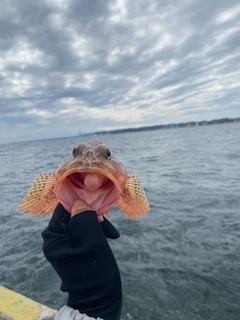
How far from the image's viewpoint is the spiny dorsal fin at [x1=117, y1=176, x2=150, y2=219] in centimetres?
243

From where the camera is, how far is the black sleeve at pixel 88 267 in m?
1.79

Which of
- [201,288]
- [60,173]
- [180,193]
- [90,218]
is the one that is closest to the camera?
[90,218]

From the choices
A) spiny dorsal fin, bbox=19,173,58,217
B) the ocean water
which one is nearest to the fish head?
spiny dorsal fin, bbox=19,173,58,217

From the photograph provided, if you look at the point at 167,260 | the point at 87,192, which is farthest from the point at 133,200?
the point at 167,260

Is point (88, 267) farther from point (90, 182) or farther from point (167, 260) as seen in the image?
point (167, 260)

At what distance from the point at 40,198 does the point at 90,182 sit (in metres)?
0.79

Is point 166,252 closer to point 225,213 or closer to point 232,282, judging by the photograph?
point 232,282

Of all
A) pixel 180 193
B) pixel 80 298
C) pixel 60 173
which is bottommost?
pixel 180 193

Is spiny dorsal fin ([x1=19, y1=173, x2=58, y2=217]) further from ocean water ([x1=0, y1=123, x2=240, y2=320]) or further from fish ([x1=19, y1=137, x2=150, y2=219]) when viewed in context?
ocean water ([x1=0, y1=123, x2=240, y2=320])

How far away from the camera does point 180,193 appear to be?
12461mm

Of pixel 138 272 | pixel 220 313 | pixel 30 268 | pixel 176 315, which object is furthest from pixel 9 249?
pixel 220 313

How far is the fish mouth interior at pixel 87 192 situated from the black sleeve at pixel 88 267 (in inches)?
4.5

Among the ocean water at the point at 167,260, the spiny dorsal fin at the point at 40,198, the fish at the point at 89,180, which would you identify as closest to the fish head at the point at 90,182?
the fish at the point at 89,180

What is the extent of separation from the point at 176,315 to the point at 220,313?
0.87 meters
